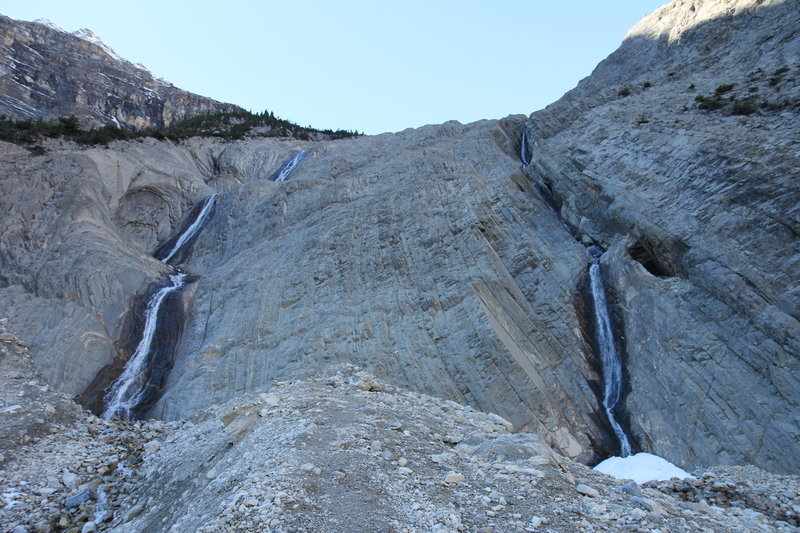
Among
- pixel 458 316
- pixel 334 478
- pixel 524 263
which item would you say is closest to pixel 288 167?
Answer: pixel 524 263

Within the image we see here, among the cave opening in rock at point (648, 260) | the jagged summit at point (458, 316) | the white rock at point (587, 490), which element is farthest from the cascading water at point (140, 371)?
the cave opening in rock at point (648, 260)

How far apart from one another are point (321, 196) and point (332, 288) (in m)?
9.03

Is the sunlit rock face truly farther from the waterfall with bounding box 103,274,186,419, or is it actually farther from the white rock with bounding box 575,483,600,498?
the waterfall with bounding box 103,274,186,419

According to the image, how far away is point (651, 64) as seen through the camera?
34.5 meters

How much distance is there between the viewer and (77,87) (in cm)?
6281

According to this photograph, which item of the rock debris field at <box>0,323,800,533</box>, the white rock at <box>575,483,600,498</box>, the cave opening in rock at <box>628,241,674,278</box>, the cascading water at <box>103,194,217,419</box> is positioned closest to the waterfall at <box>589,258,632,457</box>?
the cave opening in rock at <box>628,241,674,278</box>

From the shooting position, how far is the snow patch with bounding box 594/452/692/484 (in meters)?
14.3

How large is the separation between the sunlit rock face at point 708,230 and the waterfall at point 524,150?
6.40 feet

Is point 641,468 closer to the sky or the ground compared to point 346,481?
closer to the ground

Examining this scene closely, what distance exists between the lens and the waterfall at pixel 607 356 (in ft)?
57.4

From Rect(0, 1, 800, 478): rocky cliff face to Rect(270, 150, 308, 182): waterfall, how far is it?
8.64 meters

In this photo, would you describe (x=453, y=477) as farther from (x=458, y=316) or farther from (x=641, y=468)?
(x=458, y=316)

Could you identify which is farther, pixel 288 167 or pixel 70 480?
pixel 288 167

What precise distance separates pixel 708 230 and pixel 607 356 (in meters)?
5.18
